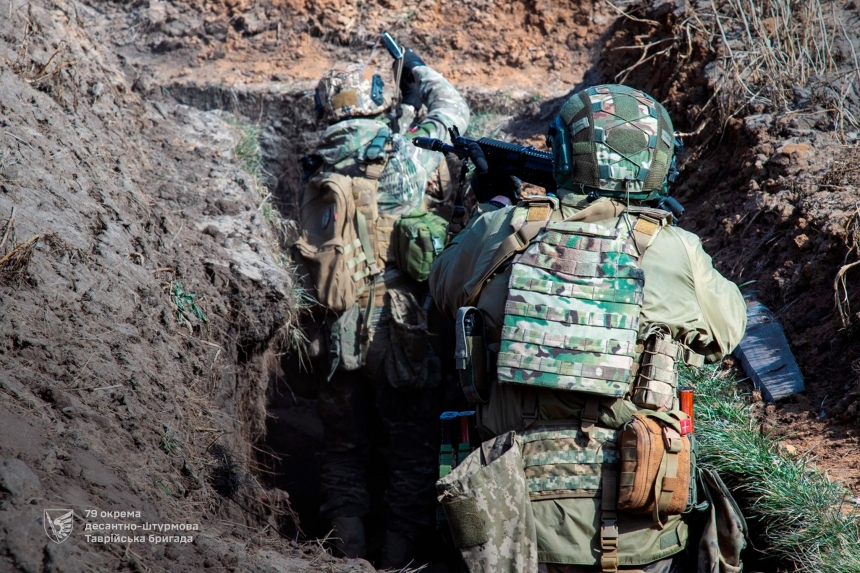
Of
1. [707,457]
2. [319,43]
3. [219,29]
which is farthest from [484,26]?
[707,457]

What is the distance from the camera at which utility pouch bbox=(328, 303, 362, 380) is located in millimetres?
5012

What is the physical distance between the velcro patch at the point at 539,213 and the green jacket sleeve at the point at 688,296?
37 centimetres

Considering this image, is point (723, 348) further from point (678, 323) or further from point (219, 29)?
point (219, 29)

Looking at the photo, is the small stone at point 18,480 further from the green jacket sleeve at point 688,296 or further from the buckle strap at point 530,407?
the green jacket sleeve at point 688,296

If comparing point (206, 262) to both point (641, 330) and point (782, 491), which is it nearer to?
point (641, 330)

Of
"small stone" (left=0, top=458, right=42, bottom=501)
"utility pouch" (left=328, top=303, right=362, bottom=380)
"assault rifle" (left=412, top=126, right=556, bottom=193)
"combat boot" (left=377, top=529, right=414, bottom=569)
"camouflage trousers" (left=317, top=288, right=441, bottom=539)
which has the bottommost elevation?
"combat boot" (left=377, top=529, right=414, bottom=569)

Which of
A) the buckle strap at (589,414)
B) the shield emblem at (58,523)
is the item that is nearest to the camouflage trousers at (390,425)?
the buckle strap at (589,414)

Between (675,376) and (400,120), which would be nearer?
Result: (675,376)

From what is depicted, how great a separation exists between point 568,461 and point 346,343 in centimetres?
259

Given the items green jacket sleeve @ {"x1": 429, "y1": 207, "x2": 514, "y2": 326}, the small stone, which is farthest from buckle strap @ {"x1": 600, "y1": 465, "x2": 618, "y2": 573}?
the small stone

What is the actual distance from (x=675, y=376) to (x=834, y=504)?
2.92ft

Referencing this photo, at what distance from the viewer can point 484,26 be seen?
7.96 meters

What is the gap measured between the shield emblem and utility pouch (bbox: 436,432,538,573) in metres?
1.11

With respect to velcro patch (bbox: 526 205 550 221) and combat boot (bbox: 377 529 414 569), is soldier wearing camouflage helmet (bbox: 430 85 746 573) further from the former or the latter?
combat boot (bbox: 377 529 414 569)
